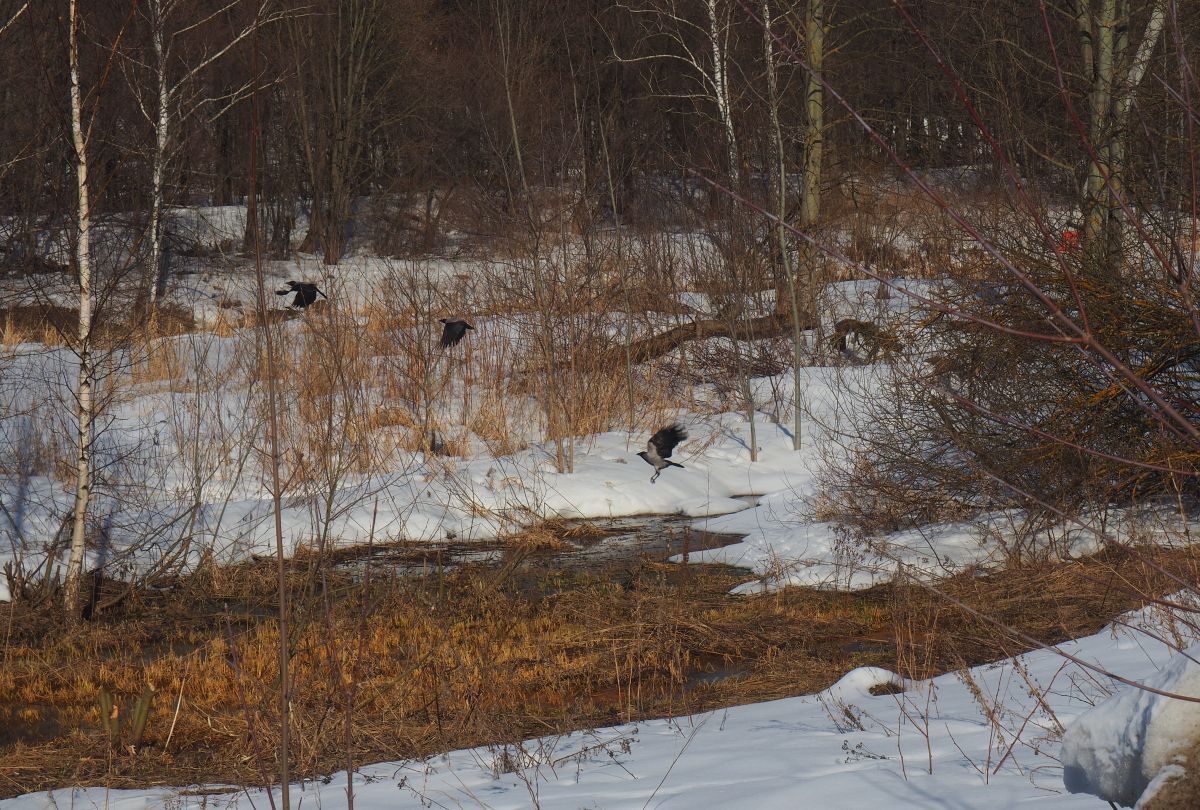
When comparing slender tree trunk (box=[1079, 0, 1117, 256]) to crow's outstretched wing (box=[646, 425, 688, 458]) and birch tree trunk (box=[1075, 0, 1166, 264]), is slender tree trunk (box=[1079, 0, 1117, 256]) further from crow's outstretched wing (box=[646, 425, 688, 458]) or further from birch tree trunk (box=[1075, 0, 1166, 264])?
crow's outstretched wing (box=[646, 425, 688, 458])

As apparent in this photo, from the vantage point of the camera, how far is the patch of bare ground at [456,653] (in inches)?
187

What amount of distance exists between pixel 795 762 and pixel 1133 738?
1.73 metres

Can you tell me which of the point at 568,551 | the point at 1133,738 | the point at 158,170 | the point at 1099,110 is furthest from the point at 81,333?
the point at 1099,110

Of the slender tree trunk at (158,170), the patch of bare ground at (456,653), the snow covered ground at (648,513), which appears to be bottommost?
the patch of bare ground at (456,653)

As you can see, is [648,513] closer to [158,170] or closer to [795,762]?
[158,170]

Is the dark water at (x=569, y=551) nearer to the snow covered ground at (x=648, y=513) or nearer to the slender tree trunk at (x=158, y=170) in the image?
the snow covered ground at (x=648, y=513)

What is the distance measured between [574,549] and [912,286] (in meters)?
7.06

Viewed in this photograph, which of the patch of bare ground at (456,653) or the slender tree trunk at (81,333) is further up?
the slender tree trunk at (81,333)

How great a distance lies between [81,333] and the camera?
654cm

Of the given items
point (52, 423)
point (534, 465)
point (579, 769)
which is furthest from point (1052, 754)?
point (52, 423)

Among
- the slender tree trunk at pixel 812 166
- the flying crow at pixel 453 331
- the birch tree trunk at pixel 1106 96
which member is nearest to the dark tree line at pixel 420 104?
the slender tree trunk at pixel 812 166

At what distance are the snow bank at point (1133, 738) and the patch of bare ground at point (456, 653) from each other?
1748 mm

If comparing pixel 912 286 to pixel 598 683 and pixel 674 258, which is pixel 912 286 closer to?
pixel 674 258

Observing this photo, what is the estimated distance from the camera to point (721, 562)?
8727mm
